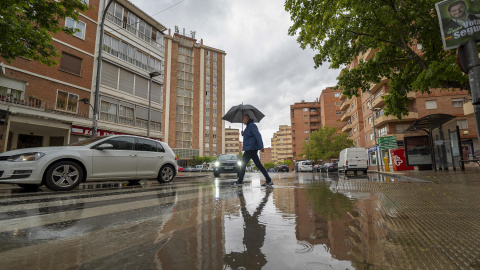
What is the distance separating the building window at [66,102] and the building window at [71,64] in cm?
182

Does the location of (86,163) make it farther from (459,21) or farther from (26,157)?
(459,21)

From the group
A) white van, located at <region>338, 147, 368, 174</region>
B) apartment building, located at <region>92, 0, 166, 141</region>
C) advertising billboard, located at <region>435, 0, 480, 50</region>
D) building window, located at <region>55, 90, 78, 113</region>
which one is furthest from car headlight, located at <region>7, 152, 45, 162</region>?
white van, located at <region>338, 147, 368, 174</region>

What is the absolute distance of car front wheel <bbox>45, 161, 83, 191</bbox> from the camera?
214 inches

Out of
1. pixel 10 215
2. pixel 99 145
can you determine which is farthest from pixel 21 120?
pixel 10 215

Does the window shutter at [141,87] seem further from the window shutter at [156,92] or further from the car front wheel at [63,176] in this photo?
the car front wheel at [63,176]

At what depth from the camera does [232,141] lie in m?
119

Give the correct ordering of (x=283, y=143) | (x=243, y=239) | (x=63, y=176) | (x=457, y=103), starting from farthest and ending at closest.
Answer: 1. (x=283, y=143)
2. (x=457, y=103)
3. (x=63, y=176)
4. (x=243, y=239)

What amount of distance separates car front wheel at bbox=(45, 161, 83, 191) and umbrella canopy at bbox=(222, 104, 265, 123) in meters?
4.60

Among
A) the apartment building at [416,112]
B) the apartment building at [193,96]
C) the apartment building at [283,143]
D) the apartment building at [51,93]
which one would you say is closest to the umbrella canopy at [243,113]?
the apartment building at [51,93]

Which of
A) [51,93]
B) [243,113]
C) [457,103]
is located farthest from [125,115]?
[457,103]

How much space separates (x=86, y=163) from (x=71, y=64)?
16.6m

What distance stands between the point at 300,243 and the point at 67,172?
609 cm

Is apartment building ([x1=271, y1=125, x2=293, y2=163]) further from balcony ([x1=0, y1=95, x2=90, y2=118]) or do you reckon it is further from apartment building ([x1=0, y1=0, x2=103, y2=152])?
balcony ([x1=0, y1=95, x2=90, y2=118])

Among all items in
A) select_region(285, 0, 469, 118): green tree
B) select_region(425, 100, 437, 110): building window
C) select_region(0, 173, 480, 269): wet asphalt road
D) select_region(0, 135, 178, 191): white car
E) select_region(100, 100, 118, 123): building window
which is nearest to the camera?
select_region(0, 173, 480, 269): wet asphalt road
